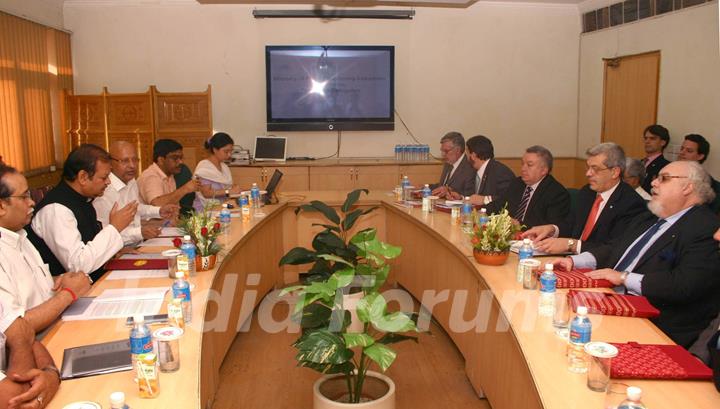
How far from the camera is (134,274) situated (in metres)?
3.14

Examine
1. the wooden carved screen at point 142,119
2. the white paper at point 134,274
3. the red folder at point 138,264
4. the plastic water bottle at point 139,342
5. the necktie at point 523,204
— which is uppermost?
the wooden carved screen at point 142,119

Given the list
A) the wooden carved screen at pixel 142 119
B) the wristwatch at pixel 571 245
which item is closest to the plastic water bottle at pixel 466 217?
the wristwatch at pixel 571 245

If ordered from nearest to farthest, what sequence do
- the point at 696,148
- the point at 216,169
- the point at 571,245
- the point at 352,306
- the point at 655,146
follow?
the point at 571,245, the point at 352,306, the point at 696,148, the point at 216,169, the point at 655,146

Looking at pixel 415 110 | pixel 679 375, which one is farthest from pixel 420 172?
pixel 679 375

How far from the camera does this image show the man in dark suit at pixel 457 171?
19.2 ft

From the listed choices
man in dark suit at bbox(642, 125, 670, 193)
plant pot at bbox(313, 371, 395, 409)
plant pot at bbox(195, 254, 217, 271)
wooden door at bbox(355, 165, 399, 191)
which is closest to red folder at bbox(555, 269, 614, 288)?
plant pot at bbox(313, 371, 395, 409)

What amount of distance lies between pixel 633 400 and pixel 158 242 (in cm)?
307

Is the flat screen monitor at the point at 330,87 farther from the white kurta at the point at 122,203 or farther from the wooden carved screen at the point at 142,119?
the white kurta at the point at 122,203

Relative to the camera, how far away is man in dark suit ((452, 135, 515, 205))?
533 cm

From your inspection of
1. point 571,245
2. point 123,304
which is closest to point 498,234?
point 571,245

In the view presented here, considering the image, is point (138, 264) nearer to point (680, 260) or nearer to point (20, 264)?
point (20, 264)

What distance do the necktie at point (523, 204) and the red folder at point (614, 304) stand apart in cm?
180

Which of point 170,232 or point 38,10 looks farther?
point 38,10

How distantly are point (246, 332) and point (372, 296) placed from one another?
2.25m
